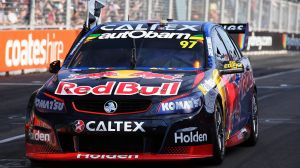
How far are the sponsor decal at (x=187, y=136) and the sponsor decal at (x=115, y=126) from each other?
322mm

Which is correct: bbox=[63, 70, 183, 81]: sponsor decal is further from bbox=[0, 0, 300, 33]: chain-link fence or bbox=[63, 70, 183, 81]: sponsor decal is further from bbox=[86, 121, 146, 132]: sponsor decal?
bbox=[0, 0, 300, 33]: chain-link fence

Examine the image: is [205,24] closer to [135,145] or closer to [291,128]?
[135,145]

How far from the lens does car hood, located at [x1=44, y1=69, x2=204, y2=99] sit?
868 centimetres

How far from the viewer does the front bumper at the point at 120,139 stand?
→ 27.9 feet

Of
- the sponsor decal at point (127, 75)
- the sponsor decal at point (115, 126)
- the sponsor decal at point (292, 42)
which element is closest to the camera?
the sponsor decal at point (115, 126)

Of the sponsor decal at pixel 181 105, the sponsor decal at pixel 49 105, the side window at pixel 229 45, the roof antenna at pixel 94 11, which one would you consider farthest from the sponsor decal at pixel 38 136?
the roof antenna at pixel 94 11

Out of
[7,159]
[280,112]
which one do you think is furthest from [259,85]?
[7,159]

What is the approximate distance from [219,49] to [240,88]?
1.81ft

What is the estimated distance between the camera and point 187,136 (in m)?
8.66

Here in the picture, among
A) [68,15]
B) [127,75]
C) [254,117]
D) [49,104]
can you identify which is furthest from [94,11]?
[68,15]

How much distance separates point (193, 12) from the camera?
43.0 m

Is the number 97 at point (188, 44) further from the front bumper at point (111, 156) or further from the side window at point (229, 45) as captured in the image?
the front bumper at point (111, 156)

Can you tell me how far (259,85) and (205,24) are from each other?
13.6 m

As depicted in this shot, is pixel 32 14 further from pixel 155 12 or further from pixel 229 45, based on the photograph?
pixel 229 45
